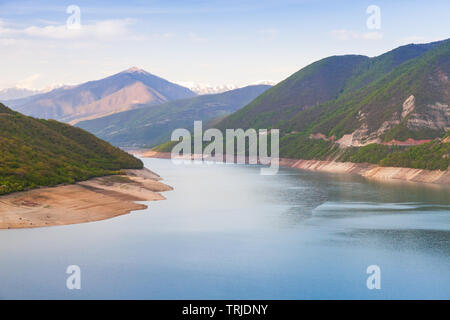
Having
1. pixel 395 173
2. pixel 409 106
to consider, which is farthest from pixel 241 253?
pixel 409 106

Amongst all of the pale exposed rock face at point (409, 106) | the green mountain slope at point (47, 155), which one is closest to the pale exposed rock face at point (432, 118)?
the pale exposed rock face at point (409, 106)

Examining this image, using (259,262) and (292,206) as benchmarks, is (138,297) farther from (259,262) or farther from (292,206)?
(292,206)

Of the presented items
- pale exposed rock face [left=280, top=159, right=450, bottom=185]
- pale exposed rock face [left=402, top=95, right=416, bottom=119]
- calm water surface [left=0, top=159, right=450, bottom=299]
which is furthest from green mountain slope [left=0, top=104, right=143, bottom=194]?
pale exposed rock face [left=402, top=95, right=416, bottom=119]

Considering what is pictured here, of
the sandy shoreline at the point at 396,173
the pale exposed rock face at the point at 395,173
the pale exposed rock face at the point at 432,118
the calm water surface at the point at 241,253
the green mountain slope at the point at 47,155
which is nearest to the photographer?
the calm water surface at the point at 241,253

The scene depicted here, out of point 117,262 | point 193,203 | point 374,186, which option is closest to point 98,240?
point 117,262

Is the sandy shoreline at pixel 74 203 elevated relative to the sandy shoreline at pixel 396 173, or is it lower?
elevated

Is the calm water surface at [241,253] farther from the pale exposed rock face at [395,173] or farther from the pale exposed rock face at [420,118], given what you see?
the pale exposed rock face at [420,118]

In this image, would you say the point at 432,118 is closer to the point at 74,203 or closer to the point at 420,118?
the point at 420,118
